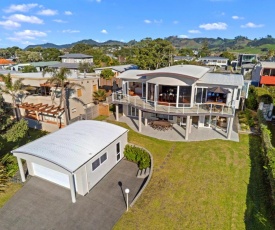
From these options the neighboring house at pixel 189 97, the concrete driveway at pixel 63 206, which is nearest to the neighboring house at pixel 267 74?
the neighboring house at pixel 189 97

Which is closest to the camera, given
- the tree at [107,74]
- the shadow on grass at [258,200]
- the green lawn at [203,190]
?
the shadow on grass at [258,200]

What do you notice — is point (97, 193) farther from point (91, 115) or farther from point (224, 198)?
point (91, 115)

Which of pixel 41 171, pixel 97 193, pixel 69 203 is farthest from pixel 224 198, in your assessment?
pixel 41 171

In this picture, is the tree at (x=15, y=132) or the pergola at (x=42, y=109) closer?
the tree at (x=15, y=132)

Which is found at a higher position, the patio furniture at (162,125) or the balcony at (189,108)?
the balcony at (189,108)

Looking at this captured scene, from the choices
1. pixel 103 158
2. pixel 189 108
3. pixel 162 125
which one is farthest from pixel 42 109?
pixel 189 108

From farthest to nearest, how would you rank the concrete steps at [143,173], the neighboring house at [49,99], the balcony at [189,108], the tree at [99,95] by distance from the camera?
the tree at [99,95]
the neighboring house at [49,99]
the balcony at [189,108]
the concrete steps at [143,173]

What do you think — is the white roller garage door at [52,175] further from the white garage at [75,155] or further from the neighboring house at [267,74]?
the neighboring house at [267,74]

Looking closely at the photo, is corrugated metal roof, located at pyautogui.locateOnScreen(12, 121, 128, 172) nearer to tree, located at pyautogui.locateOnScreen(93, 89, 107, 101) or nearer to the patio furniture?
the patio furniture
